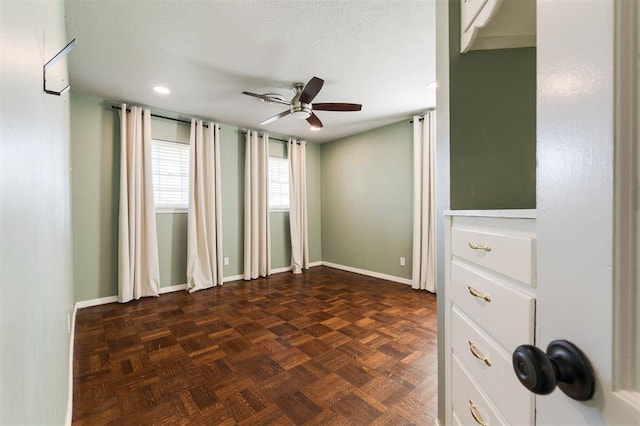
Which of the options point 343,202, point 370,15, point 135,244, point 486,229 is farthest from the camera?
point 343,202

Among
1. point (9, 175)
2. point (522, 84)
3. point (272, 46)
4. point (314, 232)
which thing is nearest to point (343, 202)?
point (314, 232)

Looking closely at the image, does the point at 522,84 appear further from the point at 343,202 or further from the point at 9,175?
the point at 343,202

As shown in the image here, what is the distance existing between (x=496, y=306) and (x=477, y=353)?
0.68 feet

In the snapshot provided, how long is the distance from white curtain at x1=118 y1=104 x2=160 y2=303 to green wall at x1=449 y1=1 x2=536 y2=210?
3520mm

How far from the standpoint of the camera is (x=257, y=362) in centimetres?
194

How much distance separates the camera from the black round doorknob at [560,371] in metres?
0.30

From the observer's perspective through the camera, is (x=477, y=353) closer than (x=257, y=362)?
Yes

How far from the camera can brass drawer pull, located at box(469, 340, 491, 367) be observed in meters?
0.81

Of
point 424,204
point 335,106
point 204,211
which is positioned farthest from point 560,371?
point 204,211

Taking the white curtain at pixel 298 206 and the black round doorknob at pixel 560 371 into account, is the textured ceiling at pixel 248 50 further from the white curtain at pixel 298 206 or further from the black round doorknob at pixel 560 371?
the black round doorknob at pixel 560 371

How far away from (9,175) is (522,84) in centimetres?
163

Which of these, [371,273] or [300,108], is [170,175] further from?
[371,273]

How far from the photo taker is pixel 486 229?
0.84 m

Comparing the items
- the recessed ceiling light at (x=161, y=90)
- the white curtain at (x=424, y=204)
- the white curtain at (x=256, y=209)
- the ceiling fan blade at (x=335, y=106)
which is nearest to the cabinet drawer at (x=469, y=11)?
the ceiling fan blade at (x=335, y=106)
